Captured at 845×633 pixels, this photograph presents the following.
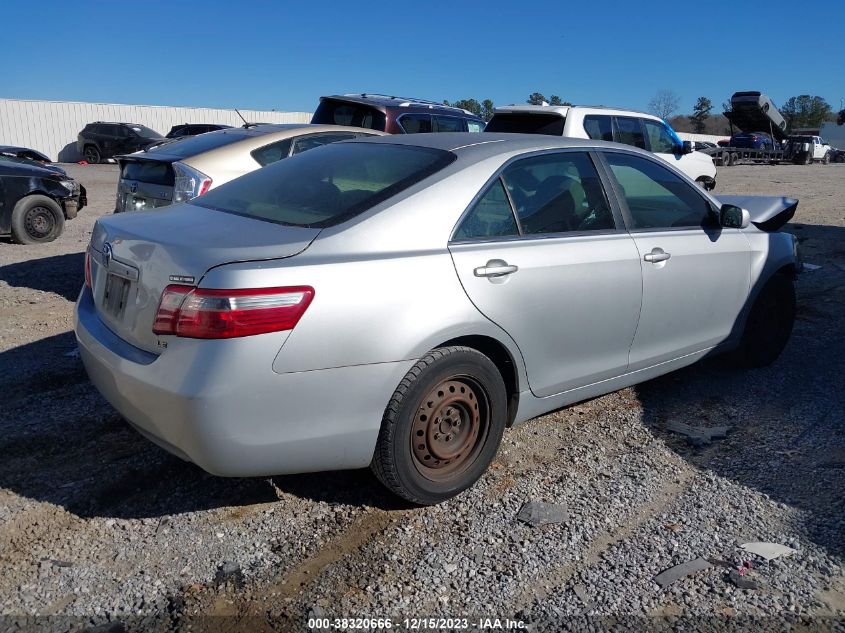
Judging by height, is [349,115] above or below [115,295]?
above

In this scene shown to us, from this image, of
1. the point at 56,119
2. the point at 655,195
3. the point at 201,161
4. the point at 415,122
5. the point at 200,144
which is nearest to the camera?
the point at 655,195

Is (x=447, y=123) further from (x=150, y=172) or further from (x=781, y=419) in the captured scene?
(x=781, y=419)

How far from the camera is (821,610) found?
2.70 m

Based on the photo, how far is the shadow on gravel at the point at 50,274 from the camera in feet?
24.4

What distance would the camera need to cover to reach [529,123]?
402 inches

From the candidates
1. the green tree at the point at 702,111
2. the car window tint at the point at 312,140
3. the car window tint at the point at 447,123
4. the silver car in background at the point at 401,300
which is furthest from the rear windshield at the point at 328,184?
the green tree at the point at 702,111

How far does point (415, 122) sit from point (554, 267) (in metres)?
6.78

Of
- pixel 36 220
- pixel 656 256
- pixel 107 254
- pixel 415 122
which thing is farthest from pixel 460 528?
pixel 36 220

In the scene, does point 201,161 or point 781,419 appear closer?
point 781,419

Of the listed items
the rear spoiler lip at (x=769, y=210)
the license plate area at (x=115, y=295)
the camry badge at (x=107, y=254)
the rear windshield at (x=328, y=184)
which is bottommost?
the license plate area at (x=115, y=295)

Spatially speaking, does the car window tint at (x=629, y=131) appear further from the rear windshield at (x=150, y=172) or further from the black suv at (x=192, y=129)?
the black suv at (x=192, y=129)

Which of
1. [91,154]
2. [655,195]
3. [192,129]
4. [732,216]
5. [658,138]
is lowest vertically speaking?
[91,154]

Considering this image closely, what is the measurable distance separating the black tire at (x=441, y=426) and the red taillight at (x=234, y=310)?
22.9 inches

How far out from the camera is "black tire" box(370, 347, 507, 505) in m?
3.08
